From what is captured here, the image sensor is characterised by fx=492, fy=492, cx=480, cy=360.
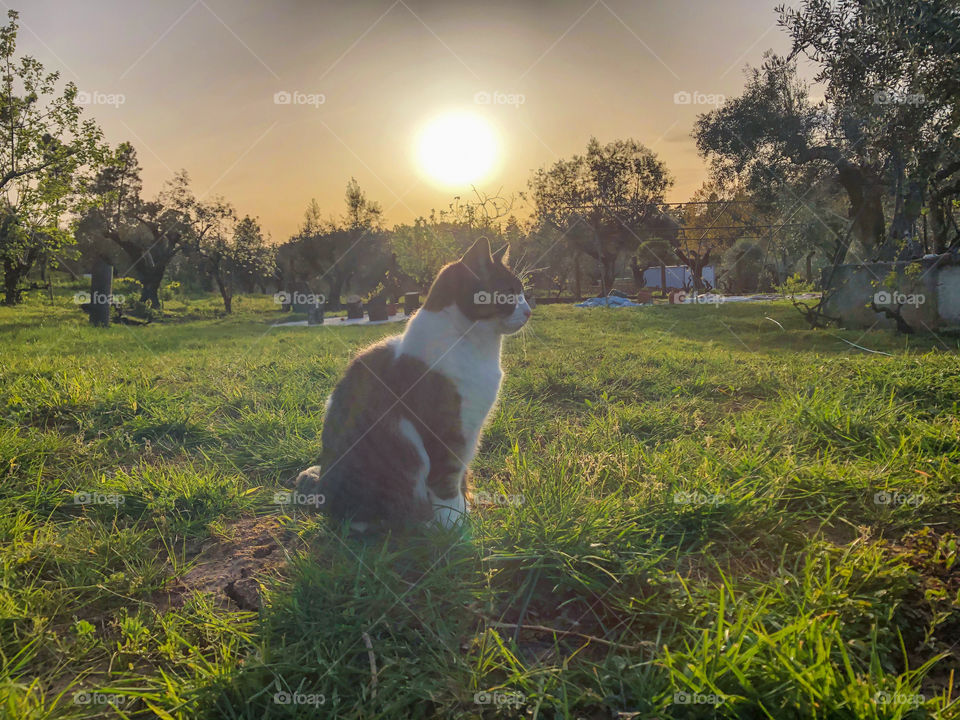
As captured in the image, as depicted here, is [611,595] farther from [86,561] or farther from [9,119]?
[9,119]

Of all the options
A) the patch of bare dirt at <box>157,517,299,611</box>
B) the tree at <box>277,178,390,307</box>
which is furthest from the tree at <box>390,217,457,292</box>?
the patch of bare dirt at <box>157,517,299,611</box>

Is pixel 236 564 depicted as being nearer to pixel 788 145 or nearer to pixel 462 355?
pixel 462 355

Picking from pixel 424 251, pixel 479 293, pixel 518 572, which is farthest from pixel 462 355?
pixel 424 251

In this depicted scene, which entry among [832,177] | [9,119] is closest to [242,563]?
[9,119]

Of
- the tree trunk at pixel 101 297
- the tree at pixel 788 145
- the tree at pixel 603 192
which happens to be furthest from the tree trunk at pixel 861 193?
the tree trunk at pixel 101 297

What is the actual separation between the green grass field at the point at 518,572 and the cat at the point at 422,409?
0.24 m

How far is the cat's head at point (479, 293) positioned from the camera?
340 centimetres

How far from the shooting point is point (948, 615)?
81.1 inches

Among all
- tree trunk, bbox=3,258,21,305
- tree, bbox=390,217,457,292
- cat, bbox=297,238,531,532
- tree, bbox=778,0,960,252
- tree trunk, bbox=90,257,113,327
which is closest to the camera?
cat, bbox=297,238,531,532

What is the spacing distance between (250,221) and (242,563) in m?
47.0

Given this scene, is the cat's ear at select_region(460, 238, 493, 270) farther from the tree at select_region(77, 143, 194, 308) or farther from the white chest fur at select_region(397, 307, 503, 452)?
the tree at select_region(77, 143, 194, 308)

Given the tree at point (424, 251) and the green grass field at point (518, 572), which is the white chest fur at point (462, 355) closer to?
the green grass field at point (518, 572)

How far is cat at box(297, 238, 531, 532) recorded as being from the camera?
10.2 ft

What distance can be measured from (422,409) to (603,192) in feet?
99.9
